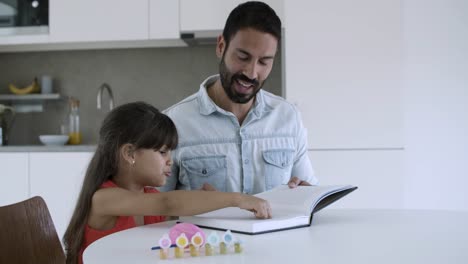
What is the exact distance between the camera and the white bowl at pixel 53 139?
366 cm

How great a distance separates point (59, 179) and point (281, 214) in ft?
7.78

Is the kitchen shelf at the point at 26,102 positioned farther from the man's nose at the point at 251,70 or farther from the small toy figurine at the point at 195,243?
the small toy figurine at the point at 195,243

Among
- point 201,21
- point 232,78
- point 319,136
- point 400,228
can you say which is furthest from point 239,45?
point 201,21

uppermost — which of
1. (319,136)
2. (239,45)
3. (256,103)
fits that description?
(239,45)

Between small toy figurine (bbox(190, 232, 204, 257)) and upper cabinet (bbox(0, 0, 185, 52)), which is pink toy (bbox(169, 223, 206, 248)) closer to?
small toy figurine (bbox(190, 232, 204, 257))

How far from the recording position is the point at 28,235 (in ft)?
4.23

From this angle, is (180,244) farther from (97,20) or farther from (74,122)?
(74,122)

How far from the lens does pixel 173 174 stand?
1882 mm

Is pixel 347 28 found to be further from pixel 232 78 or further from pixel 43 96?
pixel 43 96

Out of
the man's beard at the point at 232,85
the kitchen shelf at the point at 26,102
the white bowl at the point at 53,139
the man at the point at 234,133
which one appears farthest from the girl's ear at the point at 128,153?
the kitchen shelf at the point at 26,102

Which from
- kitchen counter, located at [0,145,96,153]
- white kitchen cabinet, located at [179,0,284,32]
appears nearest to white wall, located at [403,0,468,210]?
white kitchen cabinet, located at [179,0,284,32]

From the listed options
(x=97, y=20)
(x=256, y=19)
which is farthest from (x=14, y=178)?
(x=256, y=19)

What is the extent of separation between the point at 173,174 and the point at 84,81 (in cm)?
229

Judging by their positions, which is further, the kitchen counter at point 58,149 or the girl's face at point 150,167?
the kitchen counter at point 58,149
